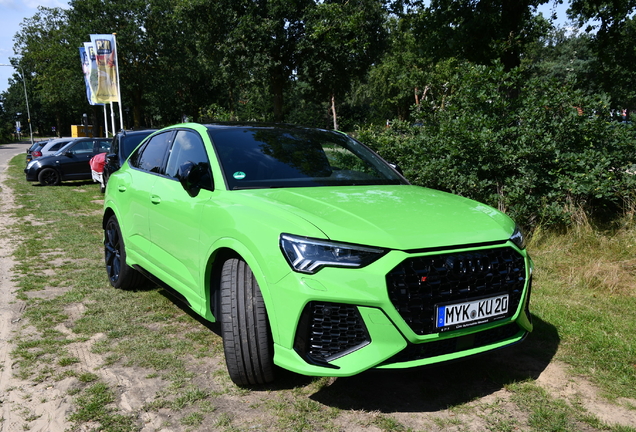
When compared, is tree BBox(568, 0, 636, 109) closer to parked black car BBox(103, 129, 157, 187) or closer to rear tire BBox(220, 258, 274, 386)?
parked black car BBox(103, 129, 157, 187)

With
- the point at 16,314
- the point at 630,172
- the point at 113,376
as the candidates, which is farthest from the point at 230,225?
the point at 630,172

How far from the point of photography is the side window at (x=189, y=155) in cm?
380

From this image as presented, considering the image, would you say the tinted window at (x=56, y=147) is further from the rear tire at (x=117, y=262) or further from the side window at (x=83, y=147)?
the rear tire at (x=117, y=262)

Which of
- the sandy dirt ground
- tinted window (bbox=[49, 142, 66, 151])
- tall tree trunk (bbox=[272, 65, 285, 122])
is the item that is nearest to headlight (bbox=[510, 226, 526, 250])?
the sandy dirt ground

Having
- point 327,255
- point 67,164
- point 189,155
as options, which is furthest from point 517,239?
point 67,164

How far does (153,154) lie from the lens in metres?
4.98

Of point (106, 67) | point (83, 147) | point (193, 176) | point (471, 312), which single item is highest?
point (106, 67)

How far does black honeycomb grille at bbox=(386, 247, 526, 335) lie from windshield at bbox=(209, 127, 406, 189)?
124 cm

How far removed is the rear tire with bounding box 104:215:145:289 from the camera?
534 cm

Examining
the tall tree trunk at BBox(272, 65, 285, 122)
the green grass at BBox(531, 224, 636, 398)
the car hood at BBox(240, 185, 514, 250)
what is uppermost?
the tall tree trunk at BBox(272, 65, 285, 122)

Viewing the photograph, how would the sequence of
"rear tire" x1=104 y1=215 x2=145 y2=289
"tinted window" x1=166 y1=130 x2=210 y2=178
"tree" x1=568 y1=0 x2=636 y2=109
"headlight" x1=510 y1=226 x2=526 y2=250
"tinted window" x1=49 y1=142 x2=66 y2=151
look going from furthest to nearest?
"tinted window" x1=49 y1=142 x2=66 y2=151 → "tree" x1=568 y1=0 x2=636 y2=109 → "rear tire" x1=104 y1=215 x2=145 y2=289 → "tinted window" x1=166 y1=130 x2=210 y2=178 → "headlight" x1=510 y1=226 x2=526 y2=250

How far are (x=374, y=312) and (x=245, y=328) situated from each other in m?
0.80

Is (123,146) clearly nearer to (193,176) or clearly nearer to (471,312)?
(193,176)

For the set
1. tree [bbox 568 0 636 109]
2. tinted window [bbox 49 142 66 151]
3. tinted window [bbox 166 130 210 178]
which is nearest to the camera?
tinted window [bbox 166 130 210 178]
